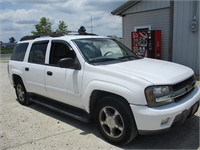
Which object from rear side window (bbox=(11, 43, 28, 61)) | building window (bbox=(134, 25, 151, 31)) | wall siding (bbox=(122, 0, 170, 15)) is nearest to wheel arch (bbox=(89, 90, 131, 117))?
rear side window (bbox=(11, 43, 28, 61))

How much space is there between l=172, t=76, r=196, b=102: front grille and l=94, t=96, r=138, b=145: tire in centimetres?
75

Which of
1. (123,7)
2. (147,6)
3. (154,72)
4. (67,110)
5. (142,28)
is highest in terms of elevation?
(123,7)

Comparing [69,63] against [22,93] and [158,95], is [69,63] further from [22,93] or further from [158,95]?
[22,93]

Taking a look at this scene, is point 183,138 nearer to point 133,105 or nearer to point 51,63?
point 133,105

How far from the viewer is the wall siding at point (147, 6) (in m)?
11.2

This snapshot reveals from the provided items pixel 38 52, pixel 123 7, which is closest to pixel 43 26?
pixel 123 7

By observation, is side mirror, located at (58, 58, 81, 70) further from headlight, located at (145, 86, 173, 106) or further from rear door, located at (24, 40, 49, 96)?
headlight, located at (145, 86, 173, 106)

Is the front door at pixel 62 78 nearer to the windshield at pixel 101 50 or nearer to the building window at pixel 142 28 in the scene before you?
the windshield at pixel 101 50

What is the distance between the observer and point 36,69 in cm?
548

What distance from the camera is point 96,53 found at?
4613mm

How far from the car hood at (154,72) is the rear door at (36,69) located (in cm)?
189

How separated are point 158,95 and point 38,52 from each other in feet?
10.8

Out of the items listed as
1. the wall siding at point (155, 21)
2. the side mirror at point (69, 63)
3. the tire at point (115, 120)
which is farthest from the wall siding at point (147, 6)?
the tire at point (115, 120)

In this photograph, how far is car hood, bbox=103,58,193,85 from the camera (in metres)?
3.53
